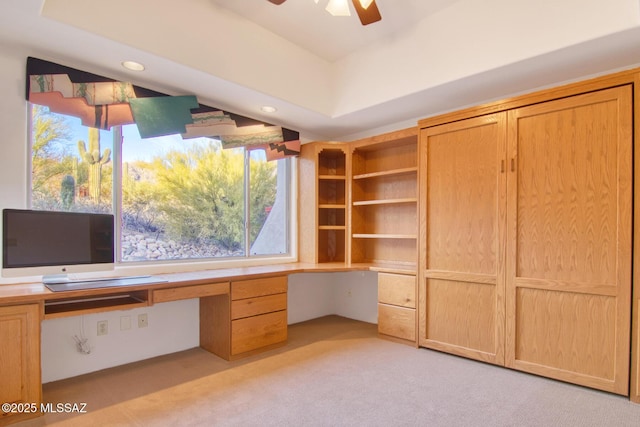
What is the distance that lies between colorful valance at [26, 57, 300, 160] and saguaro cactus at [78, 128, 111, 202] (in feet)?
0.35

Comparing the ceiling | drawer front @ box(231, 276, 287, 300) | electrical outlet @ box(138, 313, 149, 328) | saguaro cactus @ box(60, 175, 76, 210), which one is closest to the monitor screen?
saguaro cactus @ box(60, 175, 76, 210)

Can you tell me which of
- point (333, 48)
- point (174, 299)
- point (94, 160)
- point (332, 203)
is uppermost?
point (333, 48)

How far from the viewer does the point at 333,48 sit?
3.39 meters

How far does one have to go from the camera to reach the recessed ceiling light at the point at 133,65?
99.7 inches

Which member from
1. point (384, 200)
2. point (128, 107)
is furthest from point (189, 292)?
point (384, 200)

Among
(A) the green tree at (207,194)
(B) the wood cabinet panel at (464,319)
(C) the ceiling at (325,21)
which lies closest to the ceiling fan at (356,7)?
(C) the ceiling at (325,21)

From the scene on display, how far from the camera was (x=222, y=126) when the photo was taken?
3402 mm

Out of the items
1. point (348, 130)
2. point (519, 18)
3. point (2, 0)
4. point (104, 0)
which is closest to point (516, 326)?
point (519, 18)

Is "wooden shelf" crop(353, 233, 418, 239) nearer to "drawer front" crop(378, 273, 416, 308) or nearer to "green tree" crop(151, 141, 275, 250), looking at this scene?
"drawer front" crop(378, 273, 416, 308)

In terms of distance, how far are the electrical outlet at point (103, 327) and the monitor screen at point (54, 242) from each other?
489mm

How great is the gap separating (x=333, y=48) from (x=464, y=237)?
7.32 feet

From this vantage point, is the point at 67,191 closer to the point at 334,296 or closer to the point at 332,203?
the point at 332,203

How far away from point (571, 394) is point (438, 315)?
1054mm

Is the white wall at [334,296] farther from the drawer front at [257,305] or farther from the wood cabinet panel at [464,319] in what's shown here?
the wood cabinet panel at [464,319]
